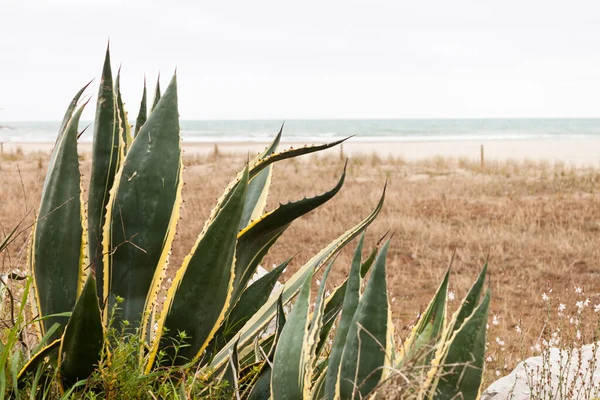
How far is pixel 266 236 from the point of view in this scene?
185cm

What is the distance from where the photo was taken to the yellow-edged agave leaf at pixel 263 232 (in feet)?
5.75

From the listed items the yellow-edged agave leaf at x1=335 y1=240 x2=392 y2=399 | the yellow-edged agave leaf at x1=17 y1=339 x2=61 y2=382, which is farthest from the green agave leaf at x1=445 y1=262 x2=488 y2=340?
the yellow-edged agave leaf at x1=17 y1=339 x2=61 y2=382

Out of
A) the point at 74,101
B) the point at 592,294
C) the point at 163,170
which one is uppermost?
the point at 74,101

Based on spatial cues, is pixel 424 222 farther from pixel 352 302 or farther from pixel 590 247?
pixel 352 302

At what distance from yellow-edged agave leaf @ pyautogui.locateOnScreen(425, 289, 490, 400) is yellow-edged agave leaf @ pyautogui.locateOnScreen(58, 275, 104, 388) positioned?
27.8 inches

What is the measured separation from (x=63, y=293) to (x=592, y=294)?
194 inches

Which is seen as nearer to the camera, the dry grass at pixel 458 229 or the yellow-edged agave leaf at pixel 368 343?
the yellow-edged agave leaf at pixel 368 343

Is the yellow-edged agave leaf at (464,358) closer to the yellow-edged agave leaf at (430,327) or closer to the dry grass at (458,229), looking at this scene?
the yellow-edged agave leaf at (430,327)

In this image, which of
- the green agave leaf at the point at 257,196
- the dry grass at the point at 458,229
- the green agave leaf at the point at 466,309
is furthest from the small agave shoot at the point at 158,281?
the dry grass at the point at 458,229

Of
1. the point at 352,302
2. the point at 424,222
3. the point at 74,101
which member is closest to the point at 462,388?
the point at 352,302

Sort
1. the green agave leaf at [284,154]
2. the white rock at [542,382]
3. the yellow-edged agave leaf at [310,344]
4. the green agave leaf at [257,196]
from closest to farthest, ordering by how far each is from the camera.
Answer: the yellow-edged agave leaf at [310,344] → the green agave leaf at [284,154] → the green agave leaf at [257,196] → the white rock at [542,382]

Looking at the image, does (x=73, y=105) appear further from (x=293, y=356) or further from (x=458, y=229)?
(x=458, y=229)

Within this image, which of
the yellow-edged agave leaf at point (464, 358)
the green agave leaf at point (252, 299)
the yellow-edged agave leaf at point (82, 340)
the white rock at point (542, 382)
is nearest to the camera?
the yellow-edged agave leaf at point (464, 358)

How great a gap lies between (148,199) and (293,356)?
0.56 m
